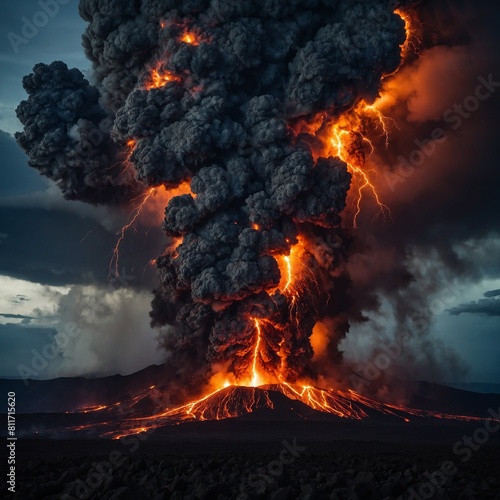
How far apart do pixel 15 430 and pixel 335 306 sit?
20865mm

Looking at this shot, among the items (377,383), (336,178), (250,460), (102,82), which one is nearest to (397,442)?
(250,460)

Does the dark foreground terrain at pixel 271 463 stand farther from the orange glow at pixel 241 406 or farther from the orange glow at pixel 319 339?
the orange glow at pixel 319 339

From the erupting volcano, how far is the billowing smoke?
89 mm

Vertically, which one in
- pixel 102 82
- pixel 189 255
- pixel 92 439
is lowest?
pixel 92 439

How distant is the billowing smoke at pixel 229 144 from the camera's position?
36.2m

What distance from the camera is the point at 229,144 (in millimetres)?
37812

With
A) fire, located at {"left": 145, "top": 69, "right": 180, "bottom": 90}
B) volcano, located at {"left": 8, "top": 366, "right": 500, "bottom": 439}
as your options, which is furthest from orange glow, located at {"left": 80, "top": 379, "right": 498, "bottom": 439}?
fire, located at {"left": 145, "top": 69, "right": 180, "bottom": 90}

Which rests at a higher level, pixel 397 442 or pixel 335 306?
pixel 335 306

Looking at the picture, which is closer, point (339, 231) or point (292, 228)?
point (292, 228)

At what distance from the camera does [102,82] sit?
43812 mm

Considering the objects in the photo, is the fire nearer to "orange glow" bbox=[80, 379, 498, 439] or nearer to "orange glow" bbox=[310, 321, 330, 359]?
"orange glow" bbox=[310, 321, 330, 359]

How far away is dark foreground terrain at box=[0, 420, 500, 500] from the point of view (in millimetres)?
12852

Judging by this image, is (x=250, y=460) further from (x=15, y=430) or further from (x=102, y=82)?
(x=102, y=82)

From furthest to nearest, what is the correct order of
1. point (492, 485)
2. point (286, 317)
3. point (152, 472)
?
1. point (286, 317)
2. point (152, 472)
3. point (492, 485)
